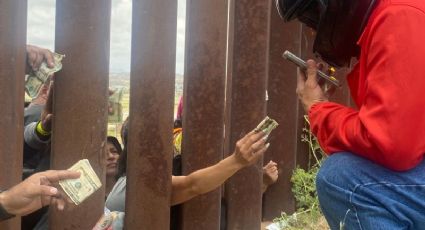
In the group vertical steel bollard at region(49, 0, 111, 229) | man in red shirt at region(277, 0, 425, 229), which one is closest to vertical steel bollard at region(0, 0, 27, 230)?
vertical steel bollard at region(49, 0, 111, 229)

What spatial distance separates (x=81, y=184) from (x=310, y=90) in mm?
1096

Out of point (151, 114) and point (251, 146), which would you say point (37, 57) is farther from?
point (251, 146)

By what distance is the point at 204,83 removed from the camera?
3.08 meters

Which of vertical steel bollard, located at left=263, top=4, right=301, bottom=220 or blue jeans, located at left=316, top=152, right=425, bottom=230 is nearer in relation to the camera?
blue jeans, located at left=316, top=152, right=425, bottom=230

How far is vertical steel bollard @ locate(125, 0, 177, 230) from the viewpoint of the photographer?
9.14 ft

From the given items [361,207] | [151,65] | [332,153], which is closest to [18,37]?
[151,65]

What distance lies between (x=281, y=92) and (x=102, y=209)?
66.6 inches

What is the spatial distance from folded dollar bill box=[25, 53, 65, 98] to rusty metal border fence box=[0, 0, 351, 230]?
0.04m

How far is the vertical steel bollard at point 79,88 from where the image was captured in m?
2.62

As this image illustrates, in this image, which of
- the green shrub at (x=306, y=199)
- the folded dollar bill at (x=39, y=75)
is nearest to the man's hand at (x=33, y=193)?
the folded dollar bill at (x=39, y=75)

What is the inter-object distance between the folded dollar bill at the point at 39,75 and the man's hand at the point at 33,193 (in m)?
0.59

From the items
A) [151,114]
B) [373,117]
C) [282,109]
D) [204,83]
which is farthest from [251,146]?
[373,117]

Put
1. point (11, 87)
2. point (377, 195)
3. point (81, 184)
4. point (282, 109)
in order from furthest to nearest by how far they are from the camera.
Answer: point (282, 109)
point (11, 87)
point (81, 184)
point (377, 195)

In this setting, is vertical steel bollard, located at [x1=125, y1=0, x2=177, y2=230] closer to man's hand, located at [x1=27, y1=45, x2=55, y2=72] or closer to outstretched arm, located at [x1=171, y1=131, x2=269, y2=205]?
outstretched arm, located at [x1=171, y1=131, x2=269, y2=205]
